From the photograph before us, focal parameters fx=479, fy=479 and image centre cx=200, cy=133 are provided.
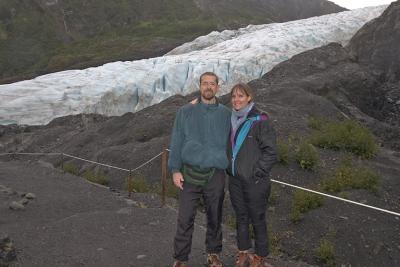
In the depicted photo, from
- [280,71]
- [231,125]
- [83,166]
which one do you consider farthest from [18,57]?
[231,125]

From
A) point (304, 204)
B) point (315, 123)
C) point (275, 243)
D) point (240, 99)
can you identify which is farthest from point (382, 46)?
point (240, 99)

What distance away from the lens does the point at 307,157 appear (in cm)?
1009

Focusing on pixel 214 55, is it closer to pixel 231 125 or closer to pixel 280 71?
pixel 280 71

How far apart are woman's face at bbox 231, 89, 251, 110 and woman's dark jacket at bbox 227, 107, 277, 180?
10 centimetres

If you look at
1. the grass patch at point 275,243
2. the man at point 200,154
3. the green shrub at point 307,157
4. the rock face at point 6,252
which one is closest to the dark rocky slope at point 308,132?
the grass patch at point 275,243

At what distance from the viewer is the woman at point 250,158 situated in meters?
4.37

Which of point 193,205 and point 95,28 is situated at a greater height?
point 193,205

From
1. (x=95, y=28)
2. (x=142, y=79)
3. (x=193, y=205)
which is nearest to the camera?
(x=193, y=205)

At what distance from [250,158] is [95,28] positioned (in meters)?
77.5

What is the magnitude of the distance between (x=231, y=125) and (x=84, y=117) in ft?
62.7

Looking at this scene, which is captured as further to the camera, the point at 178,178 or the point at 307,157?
the point at 307,157

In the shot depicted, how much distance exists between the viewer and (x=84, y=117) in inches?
894

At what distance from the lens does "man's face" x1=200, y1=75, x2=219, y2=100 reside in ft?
14.5

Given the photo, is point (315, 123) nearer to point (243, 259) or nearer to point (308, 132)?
point (308, 132)
